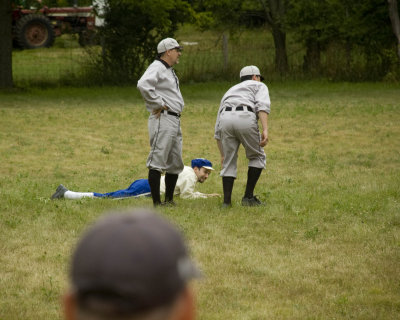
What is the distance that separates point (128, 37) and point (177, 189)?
15.5 metres

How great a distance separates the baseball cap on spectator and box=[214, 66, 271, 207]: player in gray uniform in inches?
261

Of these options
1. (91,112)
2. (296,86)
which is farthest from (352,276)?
(296,86)

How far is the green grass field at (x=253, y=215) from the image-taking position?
515cm

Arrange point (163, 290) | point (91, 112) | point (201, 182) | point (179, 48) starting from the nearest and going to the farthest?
point (163, 290)
point (179, 48)
point (201, 182)
point (91, 112)

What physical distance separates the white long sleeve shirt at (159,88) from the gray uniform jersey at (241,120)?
1.73 feet

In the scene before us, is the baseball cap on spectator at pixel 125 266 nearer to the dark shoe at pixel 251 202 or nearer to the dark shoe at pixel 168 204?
the dark shoe at pixel 168 204

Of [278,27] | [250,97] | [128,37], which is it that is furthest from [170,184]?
[278,27]

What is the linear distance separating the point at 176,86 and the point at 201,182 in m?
1.50

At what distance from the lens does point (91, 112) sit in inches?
728

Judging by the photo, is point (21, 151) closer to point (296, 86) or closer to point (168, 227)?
point (168, 227)

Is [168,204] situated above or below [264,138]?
below

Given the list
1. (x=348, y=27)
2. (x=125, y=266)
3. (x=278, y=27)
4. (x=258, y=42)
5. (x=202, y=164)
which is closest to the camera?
(x=125, y=266)

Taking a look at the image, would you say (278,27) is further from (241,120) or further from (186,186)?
(241,120)

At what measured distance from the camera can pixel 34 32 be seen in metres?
29.8
